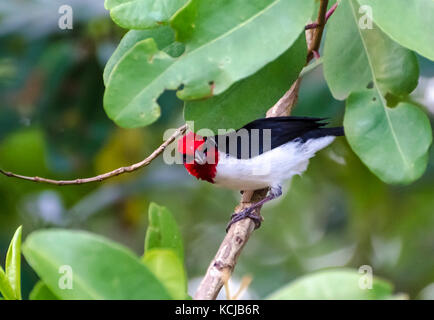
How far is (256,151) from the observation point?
3.01m

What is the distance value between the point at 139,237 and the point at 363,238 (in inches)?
64.7

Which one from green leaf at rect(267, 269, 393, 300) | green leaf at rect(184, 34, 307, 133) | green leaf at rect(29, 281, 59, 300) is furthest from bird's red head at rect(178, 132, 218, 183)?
green leaf at rect(267, 269, 393, 300)

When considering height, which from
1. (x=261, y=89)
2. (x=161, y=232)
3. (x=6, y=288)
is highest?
(x=261, y=89)

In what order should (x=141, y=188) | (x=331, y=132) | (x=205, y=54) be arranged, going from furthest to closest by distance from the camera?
(x=141, y=188) < (x=331, y=132) < (x=205, y=54)

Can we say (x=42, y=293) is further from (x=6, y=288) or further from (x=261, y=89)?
(x=261, y=89)

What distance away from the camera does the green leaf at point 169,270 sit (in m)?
1.18

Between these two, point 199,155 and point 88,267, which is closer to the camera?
point 88,267

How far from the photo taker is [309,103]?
12.1 ft

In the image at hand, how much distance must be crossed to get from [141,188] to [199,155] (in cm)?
121

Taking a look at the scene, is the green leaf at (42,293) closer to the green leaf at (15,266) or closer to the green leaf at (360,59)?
the green leaf at (15,266)

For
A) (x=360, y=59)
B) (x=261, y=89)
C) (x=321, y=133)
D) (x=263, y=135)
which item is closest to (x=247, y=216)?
(x=263, y=135)

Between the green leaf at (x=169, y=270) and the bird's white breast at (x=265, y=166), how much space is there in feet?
5.58

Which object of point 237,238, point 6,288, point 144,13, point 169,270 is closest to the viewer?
point 169,270

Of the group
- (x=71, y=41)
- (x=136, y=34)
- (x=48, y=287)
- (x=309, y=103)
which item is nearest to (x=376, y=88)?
(x=136, y=34)
